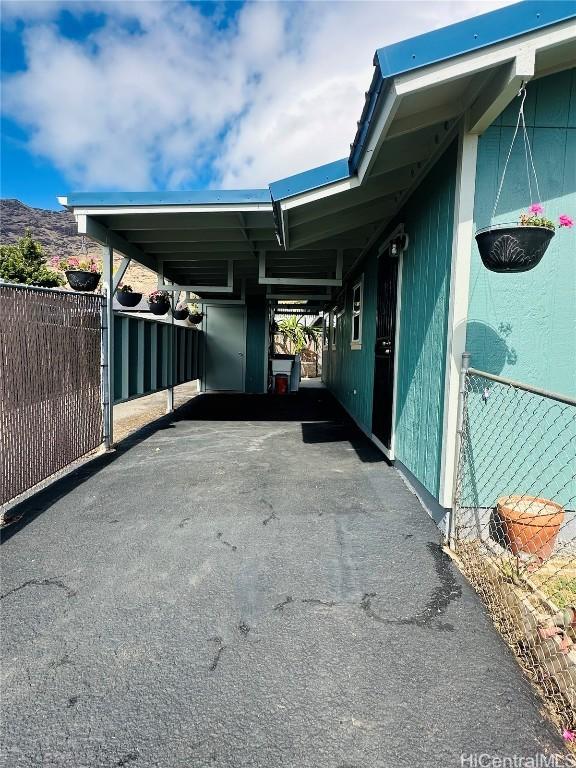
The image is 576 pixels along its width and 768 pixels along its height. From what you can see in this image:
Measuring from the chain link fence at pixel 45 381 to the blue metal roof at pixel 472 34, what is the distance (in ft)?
9.64

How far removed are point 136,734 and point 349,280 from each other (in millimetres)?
7858

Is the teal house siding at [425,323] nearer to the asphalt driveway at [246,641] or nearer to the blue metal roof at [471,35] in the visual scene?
the asphalt driveway at [246,641]

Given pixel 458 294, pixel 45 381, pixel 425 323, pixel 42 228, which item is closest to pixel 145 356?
pixel 45 381

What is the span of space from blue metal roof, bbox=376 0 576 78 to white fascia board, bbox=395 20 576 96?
37 mm

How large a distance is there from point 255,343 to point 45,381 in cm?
823

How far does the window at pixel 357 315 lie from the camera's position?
22.7ft

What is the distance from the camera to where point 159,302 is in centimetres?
783

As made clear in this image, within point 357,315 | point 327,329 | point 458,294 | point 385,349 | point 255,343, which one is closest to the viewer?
point 458,294

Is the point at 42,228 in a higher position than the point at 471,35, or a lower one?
higher

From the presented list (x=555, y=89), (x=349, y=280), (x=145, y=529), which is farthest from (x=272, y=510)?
(x=349, y=280)

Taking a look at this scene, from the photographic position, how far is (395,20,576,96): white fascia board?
7.51 feet

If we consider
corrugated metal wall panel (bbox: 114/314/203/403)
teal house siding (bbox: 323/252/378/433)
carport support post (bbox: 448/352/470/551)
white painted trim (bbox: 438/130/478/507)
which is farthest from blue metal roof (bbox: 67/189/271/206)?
carport support post (bbox: 448/352/470/551)

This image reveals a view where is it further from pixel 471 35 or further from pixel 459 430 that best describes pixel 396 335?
pixel 471 35

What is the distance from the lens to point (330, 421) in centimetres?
742
